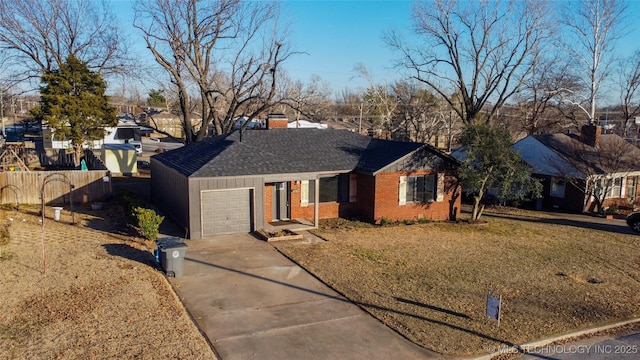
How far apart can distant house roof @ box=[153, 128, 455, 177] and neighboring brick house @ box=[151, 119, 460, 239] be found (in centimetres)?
4

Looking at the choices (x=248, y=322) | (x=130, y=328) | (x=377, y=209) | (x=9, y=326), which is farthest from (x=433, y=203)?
(x=9, y=326)

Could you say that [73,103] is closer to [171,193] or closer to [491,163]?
[171,193]

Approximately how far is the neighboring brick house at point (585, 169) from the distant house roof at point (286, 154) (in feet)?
26.4

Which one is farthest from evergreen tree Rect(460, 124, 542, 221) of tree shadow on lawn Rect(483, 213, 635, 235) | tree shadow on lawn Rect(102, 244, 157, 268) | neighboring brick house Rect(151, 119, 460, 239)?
tree shadow on lawn Rect(102, 244, 157, 268)

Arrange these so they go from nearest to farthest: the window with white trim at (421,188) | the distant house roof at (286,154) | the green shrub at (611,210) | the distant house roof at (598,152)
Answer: the distant house roof at (286,154) < the window with white trim at (421,188) < the green shrub at (611,210) < the distant house roof at (598,152)

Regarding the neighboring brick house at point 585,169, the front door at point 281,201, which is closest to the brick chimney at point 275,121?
the front door at point 281,201

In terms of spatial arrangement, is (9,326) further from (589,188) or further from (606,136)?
(606,136)

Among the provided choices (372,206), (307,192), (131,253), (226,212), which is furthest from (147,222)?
(372,206)

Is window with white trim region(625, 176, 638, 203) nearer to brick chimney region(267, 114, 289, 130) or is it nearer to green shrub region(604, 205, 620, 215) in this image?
green shrub region(604, 205, 620, 215)

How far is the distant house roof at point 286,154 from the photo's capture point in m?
18.9

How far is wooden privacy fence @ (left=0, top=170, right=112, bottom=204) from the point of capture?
21.7 meters

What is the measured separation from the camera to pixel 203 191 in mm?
17641

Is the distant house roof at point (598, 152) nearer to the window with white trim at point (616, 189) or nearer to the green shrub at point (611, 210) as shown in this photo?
the window with white trim at point (616, 189)

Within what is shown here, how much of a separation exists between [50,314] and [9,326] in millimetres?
774
